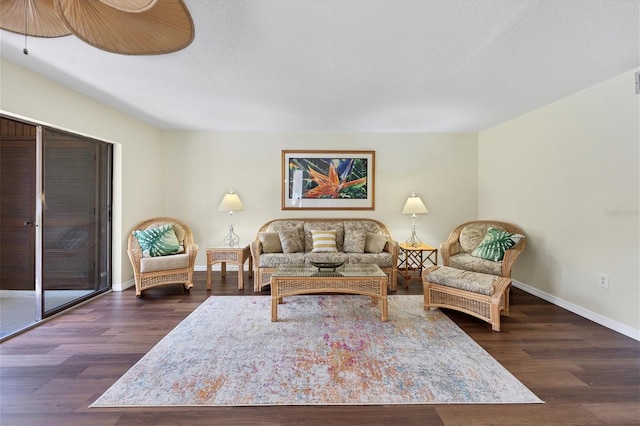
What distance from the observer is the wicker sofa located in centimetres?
356

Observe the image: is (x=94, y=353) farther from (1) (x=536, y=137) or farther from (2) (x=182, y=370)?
(1) (x=536, y=137)

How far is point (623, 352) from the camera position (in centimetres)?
212

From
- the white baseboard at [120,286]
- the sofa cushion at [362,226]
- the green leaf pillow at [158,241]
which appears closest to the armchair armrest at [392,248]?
the sofa cushion at [362,226]

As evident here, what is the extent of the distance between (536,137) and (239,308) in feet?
13.7

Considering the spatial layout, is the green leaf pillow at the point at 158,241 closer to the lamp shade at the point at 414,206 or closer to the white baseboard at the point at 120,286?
the white baseboard at the point at 120,286

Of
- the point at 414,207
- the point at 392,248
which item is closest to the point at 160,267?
the point at 392,248

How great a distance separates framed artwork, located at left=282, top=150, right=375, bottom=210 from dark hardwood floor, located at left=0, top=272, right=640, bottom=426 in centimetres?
223

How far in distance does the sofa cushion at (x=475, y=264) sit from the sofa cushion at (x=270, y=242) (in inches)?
94.0

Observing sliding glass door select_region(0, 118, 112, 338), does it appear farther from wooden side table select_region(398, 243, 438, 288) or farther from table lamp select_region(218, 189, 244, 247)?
wooden side table select_region(398, 243, 438, 288)

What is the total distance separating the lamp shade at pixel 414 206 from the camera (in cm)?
417

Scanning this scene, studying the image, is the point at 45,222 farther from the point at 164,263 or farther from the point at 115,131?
the point at 115,131

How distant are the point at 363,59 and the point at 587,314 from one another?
336 centimetres

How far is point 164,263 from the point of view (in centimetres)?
340

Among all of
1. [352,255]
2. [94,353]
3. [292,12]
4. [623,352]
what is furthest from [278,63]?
[623,352]
